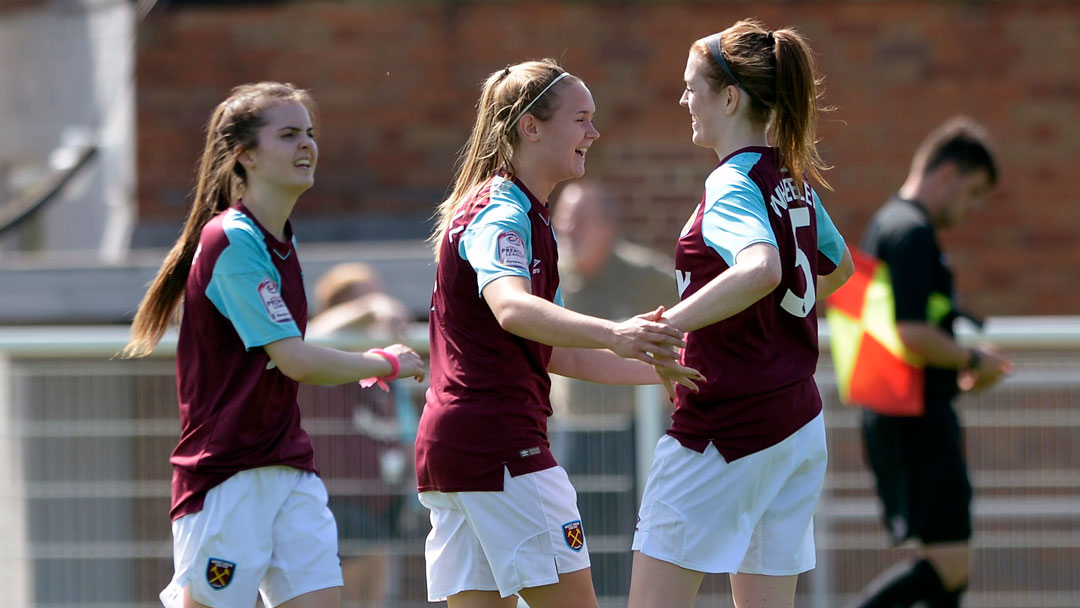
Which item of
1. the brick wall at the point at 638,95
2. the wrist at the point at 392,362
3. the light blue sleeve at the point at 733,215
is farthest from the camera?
the brick wall at the point at 638,95

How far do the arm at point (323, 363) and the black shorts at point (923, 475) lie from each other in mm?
2688

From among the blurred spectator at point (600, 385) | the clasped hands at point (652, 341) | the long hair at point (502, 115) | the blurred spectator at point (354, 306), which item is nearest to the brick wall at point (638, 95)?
the blurred spectator at point (600, 385)

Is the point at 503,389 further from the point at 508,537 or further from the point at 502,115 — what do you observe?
the point at 502,115

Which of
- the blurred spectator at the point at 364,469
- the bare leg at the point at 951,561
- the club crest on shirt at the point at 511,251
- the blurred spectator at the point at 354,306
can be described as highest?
the club crest on shirt at the point at 511,251

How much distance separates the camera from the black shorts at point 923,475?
5.64 m

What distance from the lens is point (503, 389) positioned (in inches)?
137

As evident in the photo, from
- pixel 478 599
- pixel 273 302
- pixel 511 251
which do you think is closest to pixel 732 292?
pixel 511 251

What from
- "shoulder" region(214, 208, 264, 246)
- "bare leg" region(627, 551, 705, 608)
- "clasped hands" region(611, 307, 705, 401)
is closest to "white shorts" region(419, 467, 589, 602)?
"bare leg" region(627, 551, 705, 608)

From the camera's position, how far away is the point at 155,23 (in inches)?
314

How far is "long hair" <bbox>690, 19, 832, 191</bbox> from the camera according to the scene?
3.43 metres

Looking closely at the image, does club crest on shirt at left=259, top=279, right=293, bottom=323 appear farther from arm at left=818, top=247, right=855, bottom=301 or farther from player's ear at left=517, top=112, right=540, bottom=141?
arm at left=818, top=247, right=855, bottom=301

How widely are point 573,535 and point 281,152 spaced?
1307mm

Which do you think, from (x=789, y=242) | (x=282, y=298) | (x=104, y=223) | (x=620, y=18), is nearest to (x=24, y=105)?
(x=104, y=223)

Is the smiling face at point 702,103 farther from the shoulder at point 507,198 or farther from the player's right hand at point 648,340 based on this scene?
the player's right hand at point 648,340
